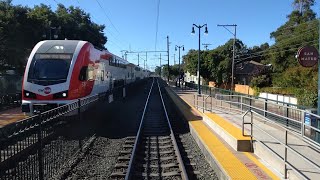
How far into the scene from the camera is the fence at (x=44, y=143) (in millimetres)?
7051

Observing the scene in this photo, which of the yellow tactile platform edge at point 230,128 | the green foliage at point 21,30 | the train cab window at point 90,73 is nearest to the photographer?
the yellow tactile platform edge at point 230,128

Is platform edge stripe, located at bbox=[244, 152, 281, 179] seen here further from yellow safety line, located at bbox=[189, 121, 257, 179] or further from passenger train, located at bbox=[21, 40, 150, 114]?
passenger train, located at bbox=[21, 40, 150, 114]

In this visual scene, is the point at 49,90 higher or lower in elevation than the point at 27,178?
higher

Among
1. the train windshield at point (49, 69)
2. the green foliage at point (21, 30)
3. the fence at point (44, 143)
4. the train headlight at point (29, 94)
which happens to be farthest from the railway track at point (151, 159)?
the green foliage at point (21, 30)

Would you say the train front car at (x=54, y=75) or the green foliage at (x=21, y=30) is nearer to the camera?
the train front car at (x=54, y=75)

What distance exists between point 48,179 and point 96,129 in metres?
8.07

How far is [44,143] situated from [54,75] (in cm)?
835

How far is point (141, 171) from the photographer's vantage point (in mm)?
10555

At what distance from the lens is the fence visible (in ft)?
23.1

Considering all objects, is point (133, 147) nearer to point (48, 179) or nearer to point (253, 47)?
point (48, 179)

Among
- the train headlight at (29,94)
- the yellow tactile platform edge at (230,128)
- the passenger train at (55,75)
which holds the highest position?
the passenger train at (55,75)

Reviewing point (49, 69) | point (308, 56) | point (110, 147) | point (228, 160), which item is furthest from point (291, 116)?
point (49, 69)

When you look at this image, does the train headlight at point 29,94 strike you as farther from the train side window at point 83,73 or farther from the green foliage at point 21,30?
the green foliage at point 21,30

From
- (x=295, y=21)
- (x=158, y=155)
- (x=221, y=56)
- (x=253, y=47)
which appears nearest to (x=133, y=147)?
(x=158, y=155)
